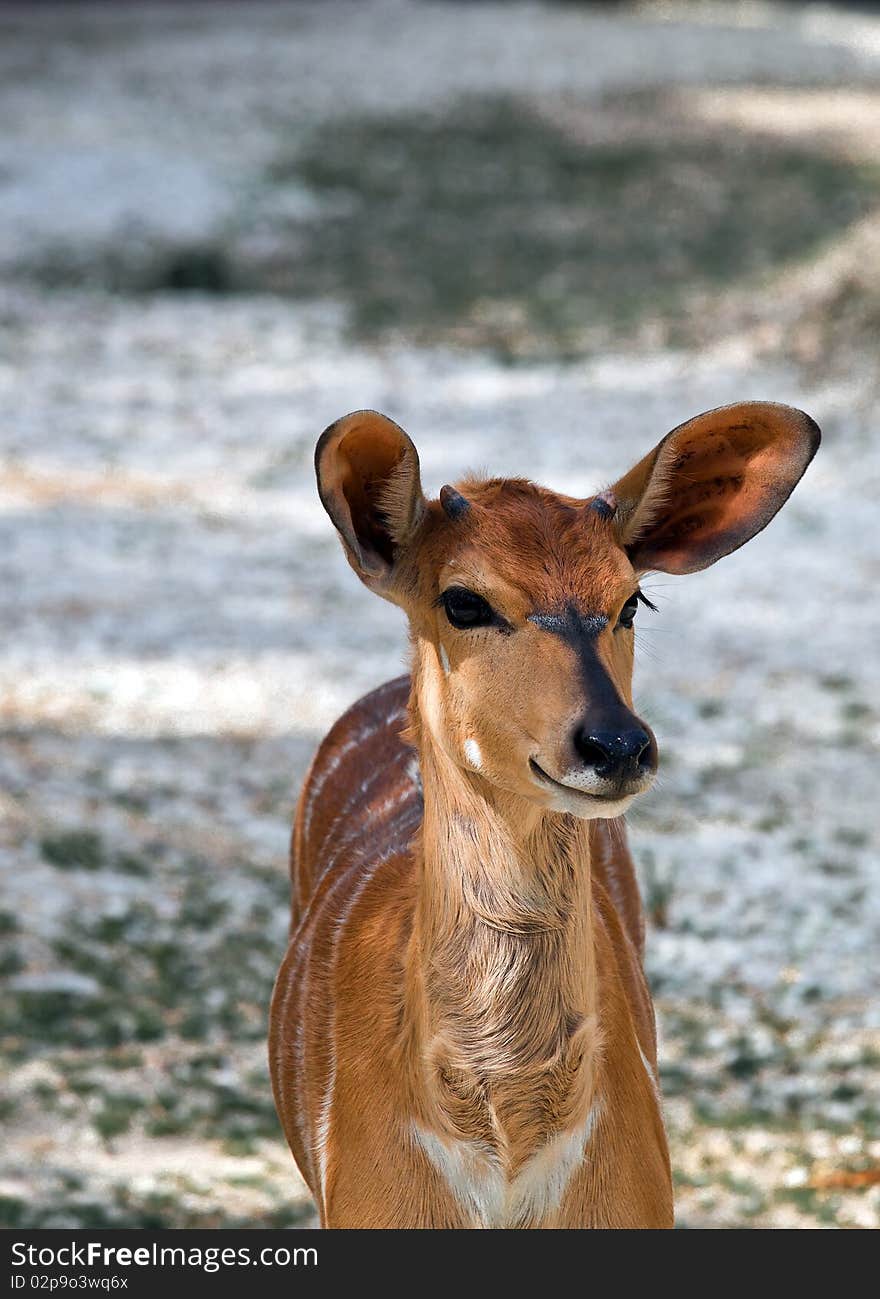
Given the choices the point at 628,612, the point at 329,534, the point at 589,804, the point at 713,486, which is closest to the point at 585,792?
the point at 589,804

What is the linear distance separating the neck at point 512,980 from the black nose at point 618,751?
26 centimetres

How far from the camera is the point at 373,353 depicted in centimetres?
1373

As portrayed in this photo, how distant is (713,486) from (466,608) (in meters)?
0.52

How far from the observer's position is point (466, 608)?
2.88 metres

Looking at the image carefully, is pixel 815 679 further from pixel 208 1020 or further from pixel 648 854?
pixel 208 1020

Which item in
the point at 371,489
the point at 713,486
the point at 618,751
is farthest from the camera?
the point at 713,486

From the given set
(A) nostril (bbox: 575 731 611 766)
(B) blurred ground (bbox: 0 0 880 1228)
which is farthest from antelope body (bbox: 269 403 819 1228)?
(B) blurred ground (bbox: 0 0 880 1228)

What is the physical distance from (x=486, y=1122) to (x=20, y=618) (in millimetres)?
6046

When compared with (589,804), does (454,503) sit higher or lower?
higher

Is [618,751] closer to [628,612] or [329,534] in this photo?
[628,612]

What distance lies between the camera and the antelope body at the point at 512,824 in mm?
2785

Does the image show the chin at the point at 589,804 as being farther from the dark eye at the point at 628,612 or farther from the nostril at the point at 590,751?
the dark eye at the point at 628,612

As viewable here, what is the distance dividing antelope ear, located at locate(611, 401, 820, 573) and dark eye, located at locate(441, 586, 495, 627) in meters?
0.31
